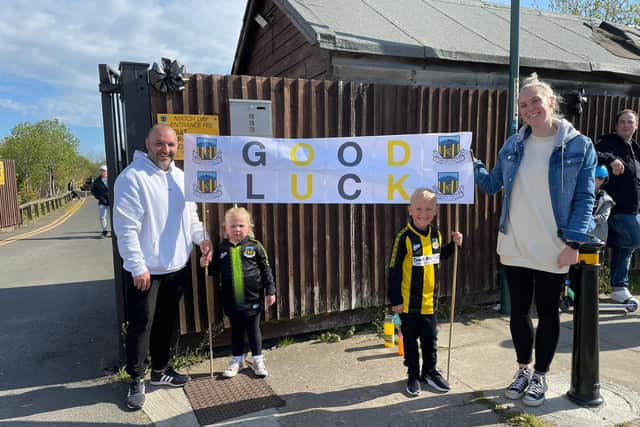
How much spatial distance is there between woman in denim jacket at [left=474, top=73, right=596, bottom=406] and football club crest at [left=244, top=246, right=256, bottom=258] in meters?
1.99

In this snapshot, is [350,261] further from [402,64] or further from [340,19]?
[340,19]

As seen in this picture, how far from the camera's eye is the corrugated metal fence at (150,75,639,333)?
156 inches

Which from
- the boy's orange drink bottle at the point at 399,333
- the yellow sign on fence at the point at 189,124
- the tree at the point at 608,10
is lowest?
the boy's orange drink bottle at the point at 399,333

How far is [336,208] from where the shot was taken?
4.48 metres

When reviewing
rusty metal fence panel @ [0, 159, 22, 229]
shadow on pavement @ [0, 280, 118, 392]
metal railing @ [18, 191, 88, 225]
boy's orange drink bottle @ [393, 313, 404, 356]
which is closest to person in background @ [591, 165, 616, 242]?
boy's orange drink bottle @ [393, 313, 404, 356]

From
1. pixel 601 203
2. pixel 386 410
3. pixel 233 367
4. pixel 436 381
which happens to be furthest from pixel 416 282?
pixel 601 203

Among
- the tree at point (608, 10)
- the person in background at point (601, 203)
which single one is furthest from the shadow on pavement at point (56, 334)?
the tree at point (608, 10)

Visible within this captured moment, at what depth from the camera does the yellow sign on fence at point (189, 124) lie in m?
3.71

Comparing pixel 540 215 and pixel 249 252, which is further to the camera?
pixel 249 252

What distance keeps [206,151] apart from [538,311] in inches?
Result: 115

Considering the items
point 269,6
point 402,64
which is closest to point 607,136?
point 402,64

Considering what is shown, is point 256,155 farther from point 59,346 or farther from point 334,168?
point 59,346

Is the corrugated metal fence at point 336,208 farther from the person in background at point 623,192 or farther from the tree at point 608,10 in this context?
the tree at point 608,10

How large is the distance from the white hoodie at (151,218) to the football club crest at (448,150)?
2.29m
